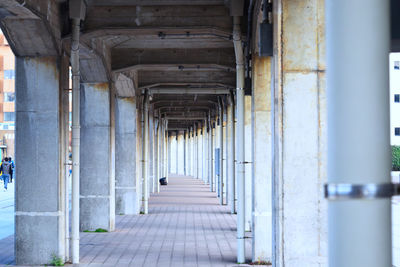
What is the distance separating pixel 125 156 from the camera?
20516 millimetres

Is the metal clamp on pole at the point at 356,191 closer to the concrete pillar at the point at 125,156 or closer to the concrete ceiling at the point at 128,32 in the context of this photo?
the concrete ceiling at the point at 128,32

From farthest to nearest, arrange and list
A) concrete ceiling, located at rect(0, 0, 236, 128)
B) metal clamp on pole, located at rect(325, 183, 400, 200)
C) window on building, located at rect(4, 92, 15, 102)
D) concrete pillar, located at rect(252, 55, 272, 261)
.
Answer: window on building, located at rect(4, 92, 15, 102)
concrete pillar, located at rect(252, 55, 272, 261)
concrete ceiling, located at rect(0, 0, 236, 128)
metal clamp on pole, located at rect(325, 183, 400, 200)

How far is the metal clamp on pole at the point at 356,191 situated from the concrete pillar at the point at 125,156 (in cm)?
1901

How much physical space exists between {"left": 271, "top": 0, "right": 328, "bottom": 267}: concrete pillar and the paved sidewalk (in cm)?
396

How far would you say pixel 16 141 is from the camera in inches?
439

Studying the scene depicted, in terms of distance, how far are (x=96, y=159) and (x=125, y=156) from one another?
450 centimetres

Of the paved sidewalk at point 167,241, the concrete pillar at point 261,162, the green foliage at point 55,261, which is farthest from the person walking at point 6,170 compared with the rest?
the concrete pillar at point 261,162

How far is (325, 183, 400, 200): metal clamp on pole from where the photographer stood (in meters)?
1.40

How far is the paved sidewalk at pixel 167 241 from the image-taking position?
38.8 ft

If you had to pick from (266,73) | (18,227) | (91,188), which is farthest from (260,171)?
(91,188)

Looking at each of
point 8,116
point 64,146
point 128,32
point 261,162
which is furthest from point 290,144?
point 8,116

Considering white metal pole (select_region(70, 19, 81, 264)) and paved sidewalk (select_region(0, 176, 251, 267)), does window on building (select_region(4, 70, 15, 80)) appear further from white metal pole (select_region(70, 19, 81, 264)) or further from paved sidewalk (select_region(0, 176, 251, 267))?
white metal pole (select_region(70, 19, 81, 264))

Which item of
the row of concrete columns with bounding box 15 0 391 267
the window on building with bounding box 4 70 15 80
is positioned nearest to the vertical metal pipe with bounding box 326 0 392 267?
the row of concrete columns with bounding box 15 0 391 267

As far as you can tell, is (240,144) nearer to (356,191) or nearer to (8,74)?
(356,191)
